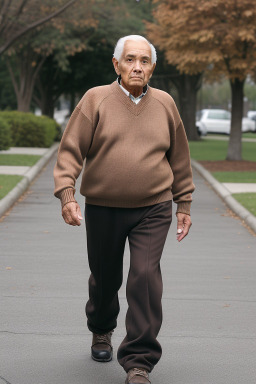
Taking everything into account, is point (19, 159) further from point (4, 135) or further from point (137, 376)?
point (137, 376)

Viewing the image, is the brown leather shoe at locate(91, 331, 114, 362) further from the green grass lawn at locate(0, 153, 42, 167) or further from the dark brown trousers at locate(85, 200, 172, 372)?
the green grass lawn at locate(0, 153, 42, 167)

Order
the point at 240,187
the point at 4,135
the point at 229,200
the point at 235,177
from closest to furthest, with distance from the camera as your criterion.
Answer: the point at 229,200 < the point at 240,187 < the point at 235,177 < the point at 4,135

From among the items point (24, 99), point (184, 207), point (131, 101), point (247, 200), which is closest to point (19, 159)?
point (247, 200)

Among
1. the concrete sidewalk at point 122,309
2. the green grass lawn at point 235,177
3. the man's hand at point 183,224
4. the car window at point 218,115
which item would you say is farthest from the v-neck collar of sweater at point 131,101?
the car window at point 218,115

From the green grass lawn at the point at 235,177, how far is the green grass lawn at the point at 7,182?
14.3ft

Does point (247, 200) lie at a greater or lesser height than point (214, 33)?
lesser

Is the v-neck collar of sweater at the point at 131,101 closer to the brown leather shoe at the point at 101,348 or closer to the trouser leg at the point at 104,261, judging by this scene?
the trouser leg at the point at 104,261

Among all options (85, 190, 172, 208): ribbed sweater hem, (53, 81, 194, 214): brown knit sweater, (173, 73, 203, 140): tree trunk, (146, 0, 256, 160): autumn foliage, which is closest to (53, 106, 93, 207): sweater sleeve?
(53, 81, 194, 214): brown knit sweater

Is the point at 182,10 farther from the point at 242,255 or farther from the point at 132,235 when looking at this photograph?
the point at 132,235

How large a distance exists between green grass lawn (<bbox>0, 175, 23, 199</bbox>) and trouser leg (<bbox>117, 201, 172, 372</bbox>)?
999cm

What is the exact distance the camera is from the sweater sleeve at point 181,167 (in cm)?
532

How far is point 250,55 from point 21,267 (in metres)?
18.1

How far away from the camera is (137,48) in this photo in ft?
16.7

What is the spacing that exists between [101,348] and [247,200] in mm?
10023
